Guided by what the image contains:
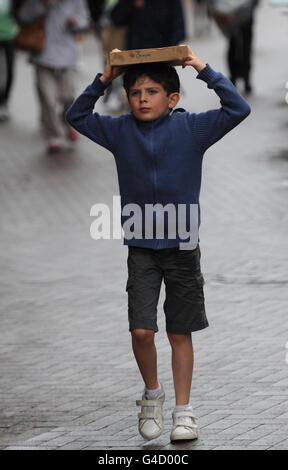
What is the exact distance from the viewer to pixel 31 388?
592cm

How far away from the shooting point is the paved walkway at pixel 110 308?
536cm

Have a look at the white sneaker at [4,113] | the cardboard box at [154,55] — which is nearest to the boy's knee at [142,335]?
the cardboard box at [154,55]

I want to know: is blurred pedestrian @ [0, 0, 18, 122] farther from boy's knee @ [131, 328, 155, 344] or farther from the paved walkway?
boy's knee @ [131, 328, 155, 344]

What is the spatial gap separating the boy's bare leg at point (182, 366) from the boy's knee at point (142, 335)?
123 mm

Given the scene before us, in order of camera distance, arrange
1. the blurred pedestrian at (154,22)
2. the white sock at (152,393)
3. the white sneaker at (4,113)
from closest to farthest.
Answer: the white sock at (152,393)
the blurred pedestrian at (154,22)
the white sneaker at (4,113)

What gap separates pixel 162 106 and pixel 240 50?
11.3 meters

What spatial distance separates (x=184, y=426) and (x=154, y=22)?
8800mm

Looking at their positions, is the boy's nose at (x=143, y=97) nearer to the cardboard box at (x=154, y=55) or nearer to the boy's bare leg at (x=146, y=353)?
the cardboard box at (x=154, y=55)

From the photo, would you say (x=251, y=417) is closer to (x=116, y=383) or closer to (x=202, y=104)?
(x=116, y=383)

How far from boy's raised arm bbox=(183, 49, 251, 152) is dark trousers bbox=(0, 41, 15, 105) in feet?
34.9

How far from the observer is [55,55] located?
41.6 feet

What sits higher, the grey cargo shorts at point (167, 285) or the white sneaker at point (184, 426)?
the grey cargo shorts at point (167, 285)

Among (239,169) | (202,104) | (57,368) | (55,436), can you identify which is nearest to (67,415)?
(55,436)

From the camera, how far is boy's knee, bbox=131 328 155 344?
16.7 ft
